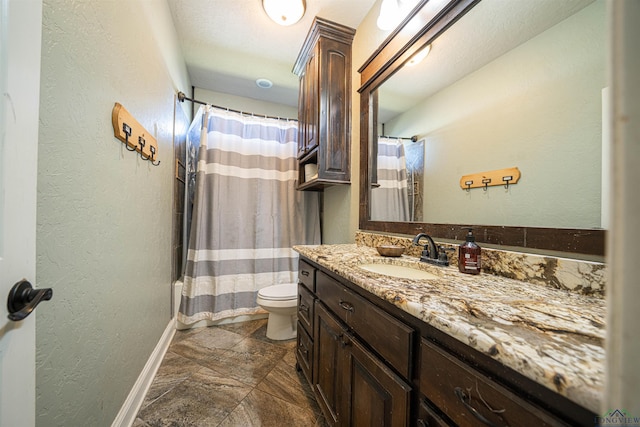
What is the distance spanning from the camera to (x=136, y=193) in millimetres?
1175

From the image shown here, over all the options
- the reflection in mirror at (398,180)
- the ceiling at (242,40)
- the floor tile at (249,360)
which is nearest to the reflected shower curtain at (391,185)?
the reflection in mirror at (398,180)

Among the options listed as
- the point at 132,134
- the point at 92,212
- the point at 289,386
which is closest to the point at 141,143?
the point at 132,134

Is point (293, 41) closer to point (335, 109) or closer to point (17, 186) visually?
point (335, 109)

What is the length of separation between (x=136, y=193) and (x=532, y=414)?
1.59 meters

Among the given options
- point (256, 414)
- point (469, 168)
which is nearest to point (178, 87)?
point (469, 168)

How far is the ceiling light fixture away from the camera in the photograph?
1468 mm

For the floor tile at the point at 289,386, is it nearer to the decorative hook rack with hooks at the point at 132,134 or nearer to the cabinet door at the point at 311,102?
the decorative hook rack with hooks at the point at 132,134

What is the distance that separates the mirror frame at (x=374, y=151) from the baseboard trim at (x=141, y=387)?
1.58 metres

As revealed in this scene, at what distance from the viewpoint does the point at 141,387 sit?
121cm

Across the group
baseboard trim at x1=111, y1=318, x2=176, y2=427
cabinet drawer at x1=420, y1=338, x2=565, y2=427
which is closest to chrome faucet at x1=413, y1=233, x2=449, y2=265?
cabinet drawer at x1=420, y1=338, x2=565, y2=427

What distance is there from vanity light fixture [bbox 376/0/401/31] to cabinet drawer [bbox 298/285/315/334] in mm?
1676

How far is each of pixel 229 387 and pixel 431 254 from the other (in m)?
1.40

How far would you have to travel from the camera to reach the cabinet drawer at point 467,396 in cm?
37

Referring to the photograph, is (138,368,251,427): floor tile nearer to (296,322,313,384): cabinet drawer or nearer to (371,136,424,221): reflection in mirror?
(296,322,313,384): cabinet drawer
